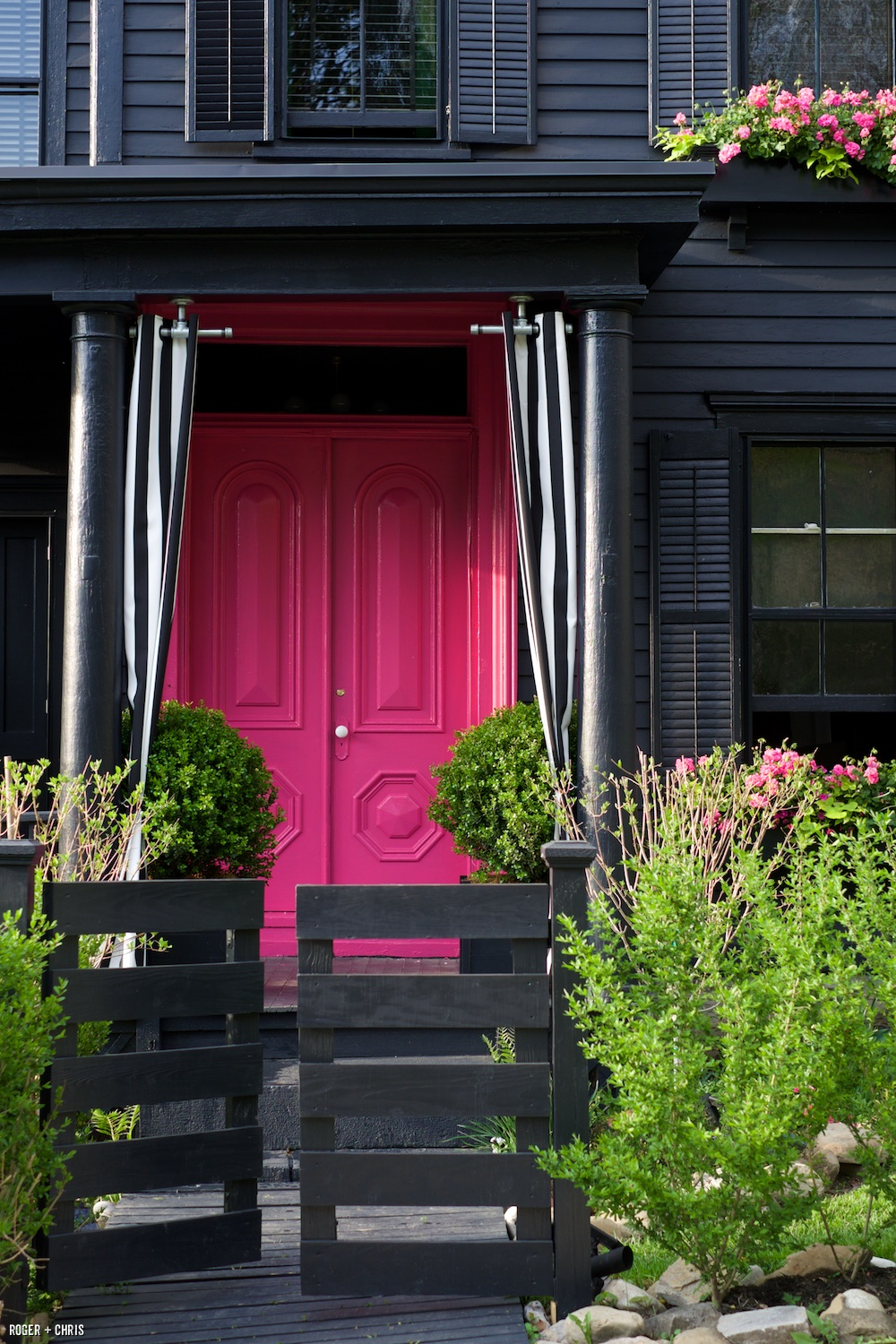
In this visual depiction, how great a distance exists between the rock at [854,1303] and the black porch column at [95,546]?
323 cm

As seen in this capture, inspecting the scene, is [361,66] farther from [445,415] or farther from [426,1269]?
[426,1269]

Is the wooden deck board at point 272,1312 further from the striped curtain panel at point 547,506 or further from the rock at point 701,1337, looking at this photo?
the striped curtain panel at point 547,506

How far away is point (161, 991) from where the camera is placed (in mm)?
3365

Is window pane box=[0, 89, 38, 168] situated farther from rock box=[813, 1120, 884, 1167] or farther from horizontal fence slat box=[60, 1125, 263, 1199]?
rock box=[813, 1120, 884, 1167]

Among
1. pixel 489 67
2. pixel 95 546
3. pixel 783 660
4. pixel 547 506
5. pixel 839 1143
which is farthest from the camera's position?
pixel 783 660

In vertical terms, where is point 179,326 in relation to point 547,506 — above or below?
above

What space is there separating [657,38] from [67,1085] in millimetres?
5466

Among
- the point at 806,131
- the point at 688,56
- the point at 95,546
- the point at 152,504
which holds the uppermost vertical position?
the point at 688,56

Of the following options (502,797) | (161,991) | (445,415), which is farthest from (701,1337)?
(445,415)

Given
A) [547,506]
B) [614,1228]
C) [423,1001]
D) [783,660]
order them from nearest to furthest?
[423,1001] → [614,1228] → [547,506] → [783,660]

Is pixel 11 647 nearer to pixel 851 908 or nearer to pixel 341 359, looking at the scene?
pixel 341 359

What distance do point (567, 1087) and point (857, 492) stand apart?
3.96m

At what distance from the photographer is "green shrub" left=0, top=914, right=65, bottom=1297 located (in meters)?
2.83

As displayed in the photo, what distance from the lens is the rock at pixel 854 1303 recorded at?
9.65ft
